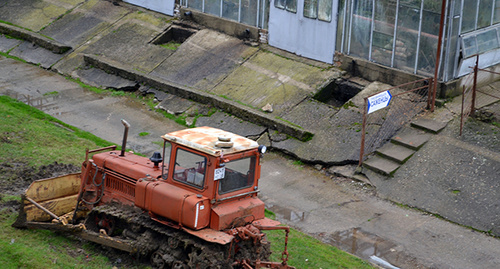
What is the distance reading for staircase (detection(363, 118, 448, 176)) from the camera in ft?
49.6

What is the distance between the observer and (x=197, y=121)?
1795cm

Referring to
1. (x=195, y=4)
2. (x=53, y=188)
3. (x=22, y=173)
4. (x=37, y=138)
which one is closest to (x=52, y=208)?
(x=53, y=188)

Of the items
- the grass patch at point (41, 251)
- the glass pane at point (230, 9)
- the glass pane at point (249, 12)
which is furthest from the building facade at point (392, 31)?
the grass patch at point (41, 251)

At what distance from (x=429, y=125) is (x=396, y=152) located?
3.91 feet

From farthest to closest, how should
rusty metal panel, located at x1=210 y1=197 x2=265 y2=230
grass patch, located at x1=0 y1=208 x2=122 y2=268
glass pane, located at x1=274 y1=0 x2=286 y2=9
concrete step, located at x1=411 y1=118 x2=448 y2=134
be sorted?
1. glass pane, located at x1=274 y1=0 x2=286 y2=9
2. concrete step, located at x1=411 y1=118 x2=448 y2=134
3. grass patch, located at x1=0 y1=208 x2=122 y2=268
4. rusty metal panel, located at x1=210 y1=197 x2=265 y2=230

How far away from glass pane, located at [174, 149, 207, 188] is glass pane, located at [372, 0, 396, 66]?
9.15 m

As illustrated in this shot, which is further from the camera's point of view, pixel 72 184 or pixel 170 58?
pixel 170 58

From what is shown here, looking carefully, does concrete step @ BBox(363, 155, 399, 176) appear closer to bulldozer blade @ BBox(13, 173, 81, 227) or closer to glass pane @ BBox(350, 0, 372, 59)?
glass pane @ BBox(350, 0, 372, 59)

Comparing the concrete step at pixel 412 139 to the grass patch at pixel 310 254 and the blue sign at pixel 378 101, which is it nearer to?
the blue sign at pixel 378 101

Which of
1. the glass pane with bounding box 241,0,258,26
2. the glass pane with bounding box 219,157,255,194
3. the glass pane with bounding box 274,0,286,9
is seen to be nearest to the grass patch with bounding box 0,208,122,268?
the glass pane with bounding box 219,157,255,194

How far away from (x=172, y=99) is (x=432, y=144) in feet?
25.0

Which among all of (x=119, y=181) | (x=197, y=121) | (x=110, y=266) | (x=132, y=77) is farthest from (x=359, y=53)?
(x=110, y=266)

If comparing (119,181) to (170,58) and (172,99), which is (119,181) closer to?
(172,99)

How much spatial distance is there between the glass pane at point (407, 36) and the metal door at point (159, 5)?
9129 millimetres
